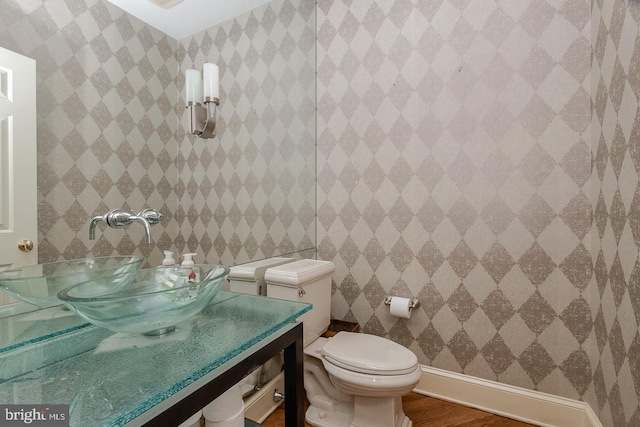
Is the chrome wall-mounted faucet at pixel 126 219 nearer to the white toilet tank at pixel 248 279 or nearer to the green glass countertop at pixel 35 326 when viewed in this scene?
the green glass countertop at pixel 35 326

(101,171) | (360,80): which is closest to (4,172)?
(101,171)

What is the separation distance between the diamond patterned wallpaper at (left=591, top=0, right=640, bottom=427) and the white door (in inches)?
75.5

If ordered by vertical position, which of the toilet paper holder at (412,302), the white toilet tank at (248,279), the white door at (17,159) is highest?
the white door at (17,159)

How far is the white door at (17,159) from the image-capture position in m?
0.80

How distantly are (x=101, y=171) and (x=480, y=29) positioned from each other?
6.57 ft

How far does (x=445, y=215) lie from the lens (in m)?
1.89

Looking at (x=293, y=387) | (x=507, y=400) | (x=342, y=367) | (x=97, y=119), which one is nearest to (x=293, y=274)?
(x=342, y=367)

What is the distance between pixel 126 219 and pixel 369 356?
3.90 feet

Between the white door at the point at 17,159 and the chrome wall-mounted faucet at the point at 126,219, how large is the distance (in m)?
0.15

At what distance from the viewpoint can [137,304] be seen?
0.76 meters

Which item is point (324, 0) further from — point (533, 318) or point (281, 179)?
point (533, 318)

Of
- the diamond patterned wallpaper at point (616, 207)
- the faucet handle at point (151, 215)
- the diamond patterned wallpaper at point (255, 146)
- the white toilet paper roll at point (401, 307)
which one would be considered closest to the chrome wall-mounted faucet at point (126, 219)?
the faucet handle at point (151, 215)

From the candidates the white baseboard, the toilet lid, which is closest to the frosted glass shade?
the toilet lid

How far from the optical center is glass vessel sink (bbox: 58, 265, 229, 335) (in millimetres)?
696
